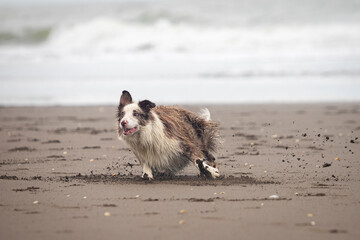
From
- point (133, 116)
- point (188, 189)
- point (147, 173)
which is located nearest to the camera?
point (188, 189)

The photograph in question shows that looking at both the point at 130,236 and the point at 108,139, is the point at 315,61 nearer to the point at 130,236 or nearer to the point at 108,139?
the point at 108,139

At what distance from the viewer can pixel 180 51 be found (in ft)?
114

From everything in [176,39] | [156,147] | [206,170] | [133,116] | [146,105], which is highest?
[176,39]

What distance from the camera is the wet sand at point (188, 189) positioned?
600 cm

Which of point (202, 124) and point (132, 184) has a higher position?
point (202, 124)

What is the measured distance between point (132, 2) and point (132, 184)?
1604 inches

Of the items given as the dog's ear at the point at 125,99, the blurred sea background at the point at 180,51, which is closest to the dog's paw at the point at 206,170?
the dog's ear at the point at 125,99

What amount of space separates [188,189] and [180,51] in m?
27.1

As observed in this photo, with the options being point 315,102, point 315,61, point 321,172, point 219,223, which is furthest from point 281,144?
point 315,61

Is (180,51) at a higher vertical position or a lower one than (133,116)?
higher

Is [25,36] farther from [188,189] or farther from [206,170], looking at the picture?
[188,189]

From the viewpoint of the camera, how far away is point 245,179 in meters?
8.54

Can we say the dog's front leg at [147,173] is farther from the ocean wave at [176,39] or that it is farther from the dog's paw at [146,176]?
the ocean wave at [176,39]

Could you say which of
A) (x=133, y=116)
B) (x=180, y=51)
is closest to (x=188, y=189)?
(x=133, y=116)
